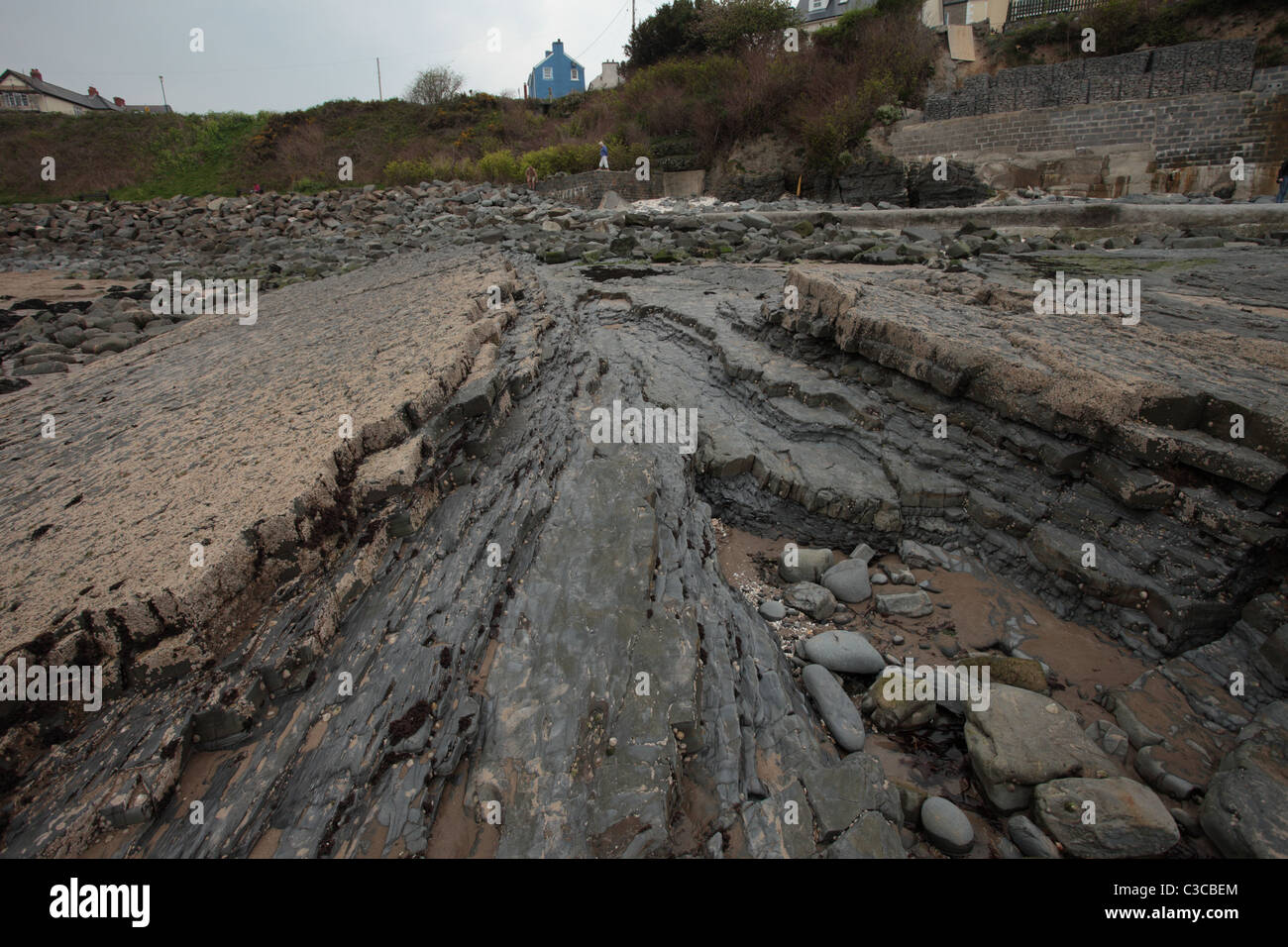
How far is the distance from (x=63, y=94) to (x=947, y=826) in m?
57.6

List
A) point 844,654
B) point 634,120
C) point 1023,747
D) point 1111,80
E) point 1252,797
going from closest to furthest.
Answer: point 1252,797
point 1023,747
point 844,654
point 1111,80
point 634,120

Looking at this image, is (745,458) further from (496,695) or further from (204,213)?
(204,213)

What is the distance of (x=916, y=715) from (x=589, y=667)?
58.6 inches

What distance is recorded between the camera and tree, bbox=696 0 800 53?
23766 millimetres

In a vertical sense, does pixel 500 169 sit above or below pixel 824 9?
below

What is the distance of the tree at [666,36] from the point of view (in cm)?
2883

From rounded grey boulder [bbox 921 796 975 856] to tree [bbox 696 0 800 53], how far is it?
2771cm

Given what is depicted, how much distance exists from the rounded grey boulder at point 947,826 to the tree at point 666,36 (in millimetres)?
33828

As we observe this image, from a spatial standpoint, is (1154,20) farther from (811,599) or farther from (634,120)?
(811,599)

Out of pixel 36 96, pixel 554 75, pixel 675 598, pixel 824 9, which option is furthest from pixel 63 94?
pixel 675 598

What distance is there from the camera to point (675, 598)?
8.09ft

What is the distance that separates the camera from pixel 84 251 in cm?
1584

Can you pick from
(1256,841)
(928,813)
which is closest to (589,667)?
(928,813)

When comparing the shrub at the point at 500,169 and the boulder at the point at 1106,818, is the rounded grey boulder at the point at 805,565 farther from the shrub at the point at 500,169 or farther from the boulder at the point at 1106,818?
the shrub at the point at 500,169
